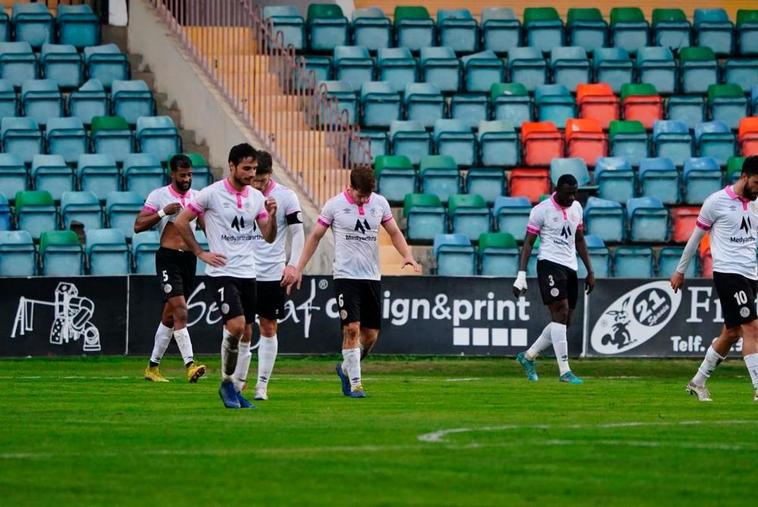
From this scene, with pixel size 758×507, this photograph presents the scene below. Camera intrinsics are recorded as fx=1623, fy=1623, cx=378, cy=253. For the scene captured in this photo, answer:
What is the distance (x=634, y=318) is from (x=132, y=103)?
443 inches

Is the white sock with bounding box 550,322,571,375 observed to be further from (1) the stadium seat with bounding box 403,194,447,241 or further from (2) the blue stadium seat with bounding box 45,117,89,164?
(2) the blue stadium seat with bounding box 45,117,89,164

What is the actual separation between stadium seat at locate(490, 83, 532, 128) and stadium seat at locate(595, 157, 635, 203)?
2.59m

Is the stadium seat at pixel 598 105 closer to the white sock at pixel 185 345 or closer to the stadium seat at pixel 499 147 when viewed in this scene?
the stadium seat at pixel 499 147

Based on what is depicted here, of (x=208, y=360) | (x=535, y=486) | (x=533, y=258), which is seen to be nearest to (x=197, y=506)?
(x=535, y=486)

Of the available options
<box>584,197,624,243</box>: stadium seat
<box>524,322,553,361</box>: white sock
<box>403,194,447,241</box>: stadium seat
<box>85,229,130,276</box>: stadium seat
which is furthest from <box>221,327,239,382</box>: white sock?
<box>584,197,624,243</box>: stadium seat

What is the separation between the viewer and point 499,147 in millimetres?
29750

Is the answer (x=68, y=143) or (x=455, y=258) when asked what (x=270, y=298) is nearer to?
(x=455, y=258)

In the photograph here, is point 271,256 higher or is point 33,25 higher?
point 33,25

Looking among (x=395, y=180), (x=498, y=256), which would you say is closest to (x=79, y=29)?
(x=395, y=180)

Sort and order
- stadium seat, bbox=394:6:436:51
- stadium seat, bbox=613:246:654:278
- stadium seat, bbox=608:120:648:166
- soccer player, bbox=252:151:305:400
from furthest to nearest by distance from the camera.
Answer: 1. stadium seat, bbox=394:6:436:51
2. stadium seat, bbox=608:120:648:166
3. stadium seat, bbox=613:246:654:278
4. soccer player, bbox=252:151:305:400

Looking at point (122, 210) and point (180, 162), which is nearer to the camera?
point (180, 162)

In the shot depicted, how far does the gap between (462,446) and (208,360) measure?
46.0 ft

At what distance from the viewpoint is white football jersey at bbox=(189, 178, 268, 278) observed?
1477cm

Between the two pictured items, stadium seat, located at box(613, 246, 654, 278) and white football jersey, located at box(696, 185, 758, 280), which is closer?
white football jersey, located at box(696, 185, 758, 280)
